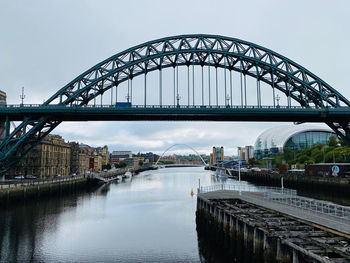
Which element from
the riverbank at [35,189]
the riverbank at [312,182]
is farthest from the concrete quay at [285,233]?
the riverbank at [312,182]

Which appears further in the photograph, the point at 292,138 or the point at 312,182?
the point at 292,138

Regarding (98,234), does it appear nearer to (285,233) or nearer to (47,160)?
(285,233)

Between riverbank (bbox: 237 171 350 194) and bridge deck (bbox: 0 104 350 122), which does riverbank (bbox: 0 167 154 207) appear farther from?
riverbank (bbox: 237 171 350 194)

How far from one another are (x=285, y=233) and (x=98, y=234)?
19.0 m

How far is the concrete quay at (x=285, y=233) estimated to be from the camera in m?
13.0

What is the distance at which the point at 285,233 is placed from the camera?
1569 cm

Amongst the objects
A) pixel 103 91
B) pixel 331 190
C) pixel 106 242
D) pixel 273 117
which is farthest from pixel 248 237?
pixel 331 190

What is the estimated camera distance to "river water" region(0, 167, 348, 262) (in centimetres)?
2166

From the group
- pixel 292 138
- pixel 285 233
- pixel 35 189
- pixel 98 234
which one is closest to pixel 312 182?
pixel 98 234

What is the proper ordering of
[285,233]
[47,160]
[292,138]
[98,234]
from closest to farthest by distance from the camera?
[285,233]
[98,234]
[47,160]
[292,138]

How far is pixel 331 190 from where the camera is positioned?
181 feet

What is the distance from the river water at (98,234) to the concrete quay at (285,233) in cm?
350

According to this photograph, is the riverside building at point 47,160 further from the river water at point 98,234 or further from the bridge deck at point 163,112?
the bridge deck at point 163,112

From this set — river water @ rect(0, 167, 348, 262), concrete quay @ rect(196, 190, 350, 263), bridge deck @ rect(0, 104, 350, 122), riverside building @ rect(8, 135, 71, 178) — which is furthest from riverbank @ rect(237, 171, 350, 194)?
riverside building @ rect(8, 135, 71, 178)
